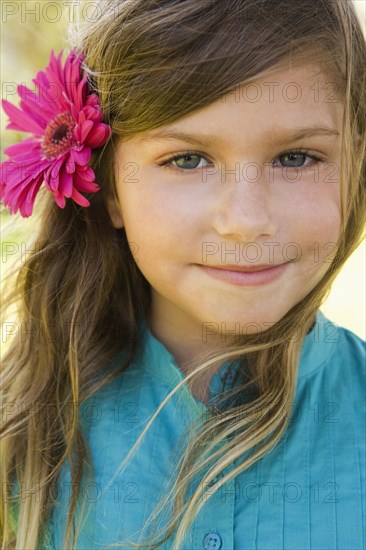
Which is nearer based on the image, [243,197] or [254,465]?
[243,197]

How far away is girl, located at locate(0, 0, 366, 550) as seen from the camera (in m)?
1.36

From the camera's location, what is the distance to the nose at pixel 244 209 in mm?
1348

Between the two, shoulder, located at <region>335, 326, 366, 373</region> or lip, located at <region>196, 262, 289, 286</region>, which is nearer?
lip, located at <region>196, 262, 289, 286</region>

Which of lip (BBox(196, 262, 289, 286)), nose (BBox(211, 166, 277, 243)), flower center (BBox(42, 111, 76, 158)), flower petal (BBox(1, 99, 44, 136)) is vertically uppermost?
flower petal (BBox(1, 99, 44, 136))

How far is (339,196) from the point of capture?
4.86ft

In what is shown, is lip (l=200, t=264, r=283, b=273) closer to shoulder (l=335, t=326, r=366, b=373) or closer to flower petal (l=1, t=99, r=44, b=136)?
shoulder (l=335, t=326, r=366, b=373)

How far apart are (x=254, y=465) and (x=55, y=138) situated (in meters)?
0.83

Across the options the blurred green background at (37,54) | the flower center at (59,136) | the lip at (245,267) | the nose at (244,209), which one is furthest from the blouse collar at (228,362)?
the blurred green background at (37,54)

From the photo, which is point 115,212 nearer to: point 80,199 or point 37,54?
point 80,199

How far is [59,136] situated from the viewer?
1636 millimetres

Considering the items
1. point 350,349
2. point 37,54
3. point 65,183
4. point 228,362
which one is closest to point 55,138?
point 65,183

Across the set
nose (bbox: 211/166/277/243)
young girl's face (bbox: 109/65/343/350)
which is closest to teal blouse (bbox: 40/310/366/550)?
young girl's face (bbox: 109/65/343/350)

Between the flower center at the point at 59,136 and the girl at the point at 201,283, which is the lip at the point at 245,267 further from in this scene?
the flower center at the point at 59,136

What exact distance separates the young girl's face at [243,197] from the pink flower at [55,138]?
0.27 feet
